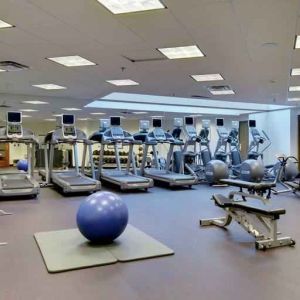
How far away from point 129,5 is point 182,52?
2174 millimetres

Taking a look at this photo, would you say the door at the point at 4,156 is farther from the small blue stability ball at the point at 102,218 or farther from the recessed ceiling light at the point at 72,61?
the small blue stability ball at the point at 102,218

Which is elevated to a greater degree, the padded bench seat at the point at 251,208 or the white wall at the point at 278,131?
the white wall at the point at 278,131

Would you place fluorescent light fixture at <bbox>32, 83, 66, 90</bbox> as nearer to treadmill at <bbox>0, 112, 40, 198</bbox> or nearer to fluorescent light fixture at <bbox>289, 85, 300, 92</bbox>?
treadmill at <bbox>0, 112, 40, 198</bbox>

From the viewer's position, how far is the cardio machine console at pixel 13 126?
7634 mm

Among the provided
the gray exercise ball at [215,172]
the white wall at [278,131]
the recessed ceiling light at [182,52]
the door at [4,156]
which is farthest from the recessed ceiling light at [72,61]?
the door at [4,156]

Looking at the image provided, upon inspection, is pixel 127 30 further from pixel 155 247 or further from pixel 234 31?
pixel 155 247

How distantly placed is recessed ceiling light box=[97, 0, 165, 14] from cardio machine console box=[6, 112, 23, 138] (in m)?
4.44

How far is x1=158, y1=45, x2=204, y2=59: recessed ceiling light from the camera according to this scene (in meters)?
5.84

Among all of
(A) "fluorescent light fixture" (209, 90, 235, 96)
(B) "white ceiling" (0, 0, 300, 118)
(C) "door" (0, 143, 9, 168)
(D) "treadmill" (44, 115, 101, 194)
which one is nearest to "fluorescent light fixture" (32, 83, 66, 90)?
(B) "white ceiling" (0, 0, 300, 118)

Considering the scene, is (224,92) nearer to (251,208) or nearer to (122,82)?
(122,82)

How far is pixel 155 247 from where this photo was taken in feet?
12.0

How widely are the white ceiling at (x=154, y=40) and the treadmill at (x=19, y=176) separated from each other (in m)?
1.15

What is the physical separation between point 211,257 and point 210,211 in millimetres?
2338

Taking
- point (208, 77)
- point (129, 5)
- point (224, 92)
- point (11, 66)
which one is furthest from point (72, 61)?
point (224, 92)
